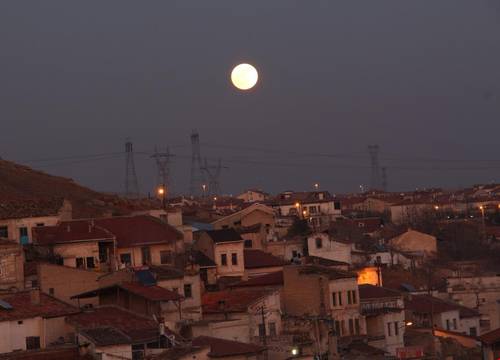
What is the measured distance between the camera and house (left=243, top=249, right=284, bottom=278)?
60.2 m

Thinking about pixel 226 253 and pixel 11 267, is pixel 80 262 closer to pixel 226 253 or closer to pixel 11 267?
pixel 11 267

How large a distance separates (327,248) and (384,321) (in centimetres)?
1746

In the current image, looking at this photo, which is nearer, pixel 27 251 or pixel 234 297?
pixel 234 297

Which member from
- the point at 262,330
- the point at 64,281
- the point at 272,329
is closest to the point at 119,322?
the point at 262,330

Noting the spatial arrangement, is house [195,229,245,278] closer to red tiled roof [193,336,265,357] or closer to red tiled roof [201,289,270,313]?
red tiled roof [201,289,270,313]

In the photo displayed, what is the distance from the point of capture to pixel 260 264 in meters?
61.0

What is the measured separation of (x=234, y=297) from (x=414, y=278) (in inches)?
1197

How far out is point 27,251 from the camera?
53.2m

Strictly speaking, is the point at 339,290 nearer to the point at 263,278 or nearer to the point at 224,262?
the point at 263,278

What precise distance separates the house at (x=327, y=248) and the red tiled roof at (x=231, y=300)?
20520 mm

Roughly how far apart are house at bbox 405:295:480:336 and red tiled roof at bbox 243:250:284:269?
6545mm

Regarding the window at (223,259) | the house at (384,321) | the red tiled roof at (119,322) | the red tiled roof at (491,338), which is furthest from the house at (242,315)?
the window at (223,259)

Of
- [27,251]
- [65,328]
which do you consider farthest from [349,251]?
[65,328]

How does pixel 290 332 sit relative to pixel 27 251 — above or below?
below
